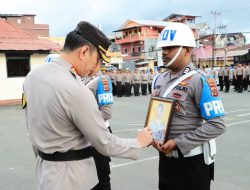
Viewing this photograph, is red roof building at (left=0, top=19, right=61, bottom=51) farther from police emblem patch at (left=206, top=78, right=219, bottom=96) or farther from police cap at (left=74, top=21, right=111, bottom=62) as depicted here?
police cap at (left=74, top=21, right=111, bottom=62)

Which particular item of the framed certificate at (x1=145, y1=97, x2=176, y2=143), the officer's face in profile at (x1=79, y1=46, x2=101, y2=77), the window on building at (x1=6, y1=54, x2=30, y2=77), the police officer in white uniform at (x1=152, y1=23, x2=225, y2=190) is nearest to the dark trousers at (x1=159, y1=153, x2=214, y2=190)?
the police officer in white uniform at (x1=152, y1=23, x2=225, y2=190)

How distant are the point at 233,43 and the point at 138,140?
9220 cm

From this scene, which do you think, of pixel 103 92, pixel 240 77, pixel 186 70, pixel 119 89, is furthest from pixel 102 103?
pixel 240 77

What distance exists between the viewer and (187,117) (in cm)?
265

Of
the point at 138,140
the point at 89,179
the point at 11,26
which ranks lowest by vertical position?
the point at 89,179

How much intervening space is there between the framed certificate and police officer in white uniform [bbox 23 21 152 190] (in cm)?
54

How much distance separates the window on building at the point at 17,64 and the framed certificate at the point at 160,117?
15.9m

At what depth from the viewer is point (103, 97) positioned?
12.1 ft

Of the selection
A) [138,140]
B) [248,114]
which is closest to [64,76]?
[138,140]

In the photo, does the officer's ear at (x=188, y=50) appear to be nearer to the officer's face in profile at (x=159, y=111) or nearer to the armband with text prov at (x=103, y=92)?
the officer's face in profile at (x=159, y=111)

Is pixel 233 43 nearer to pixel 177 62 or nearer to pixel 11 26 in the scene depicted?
pixel 11 26

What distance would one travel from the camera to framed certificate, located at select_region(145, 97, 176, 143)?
100 inches

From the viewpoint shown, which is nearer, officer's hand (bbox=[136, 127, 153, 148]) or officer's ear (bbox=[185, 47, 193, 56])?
officer's hand (bbox=[136, 127, 153, 148])

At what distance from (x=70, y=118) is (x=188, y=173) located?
1.23 meters
